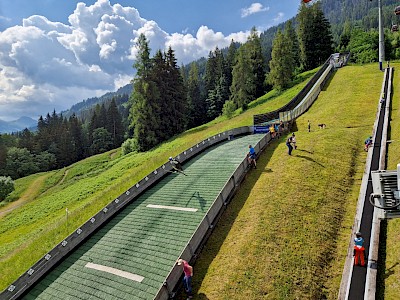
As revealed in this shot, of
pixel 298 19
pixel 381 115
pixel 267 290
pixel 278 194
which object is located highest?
pixel 298 19

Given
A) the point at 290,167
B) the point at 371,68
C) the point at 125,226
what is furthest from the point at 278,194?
the point at 371,68

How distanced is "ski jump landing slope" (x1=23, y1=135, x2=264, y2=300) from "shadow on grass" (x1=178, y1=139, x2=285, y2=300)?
110 centimetres

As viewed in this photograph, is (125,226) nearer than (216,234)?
No

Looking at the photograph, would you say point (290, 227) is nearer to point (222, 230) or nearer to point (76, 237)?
point (222, 230)

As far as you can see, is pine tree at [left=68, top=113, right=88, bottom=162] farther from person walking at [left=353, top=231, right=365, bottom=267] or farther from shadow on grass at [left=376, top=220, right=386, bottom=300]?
person walking at [left=353, top=231, right=365, bottom=267]

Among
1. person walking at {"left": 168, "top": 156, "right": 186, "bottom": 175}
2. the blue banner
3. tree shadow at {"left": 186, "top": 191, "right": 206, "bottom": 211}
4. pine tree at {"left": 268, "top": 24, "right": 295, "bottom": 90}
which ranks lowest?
tree shadow at {"left": 186, "top": 191, "right": 206, "bottom": 211}

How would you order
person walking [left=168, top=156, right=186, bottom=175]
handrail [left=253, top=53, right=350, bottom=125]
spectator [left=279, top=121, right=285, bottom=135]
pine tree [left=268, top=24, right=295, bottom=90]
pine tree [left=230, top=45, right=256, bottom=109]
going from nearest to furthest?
person walking [left=168, top=156, right=186, bottom=175] < spectator [left=279, top=121, right=285, bottom=135] < handrail [left=253, top=53, right=350, bottom=125] < pine tree [left=268, top=24, right=295, bottom=90] < pine tree [left=230, top=45, right=256, bottom=109]

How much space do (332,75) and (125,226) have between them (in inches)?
2056

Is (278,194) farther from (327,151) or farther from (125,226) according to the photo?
(125,226)

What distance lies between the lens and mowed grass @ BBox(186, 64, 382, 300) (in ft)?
42.0

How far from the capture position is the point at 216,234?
16.7 m

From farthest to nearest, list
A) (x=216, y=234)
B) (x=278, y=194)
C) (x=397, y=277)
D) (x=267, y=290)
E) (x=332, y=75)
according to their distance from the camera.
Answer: (x=332, y=75) < (x=278, y=194) < (x=216, y=234) < (x=267, y=290) < (x=397, y=277)

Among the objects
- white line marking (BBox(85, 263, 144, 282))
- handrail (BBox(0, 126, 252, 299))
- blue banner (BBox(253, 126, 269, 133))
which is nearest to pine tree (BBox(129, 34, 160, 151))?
blue banner (BBox(253, 126, 269, 133))

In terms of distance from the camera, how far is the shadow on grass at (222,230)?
551 inches
